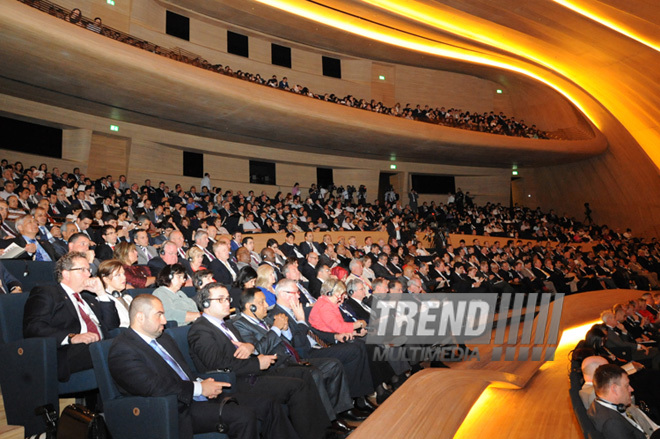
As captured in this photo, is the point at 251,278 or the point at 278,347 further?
the point at 251,278

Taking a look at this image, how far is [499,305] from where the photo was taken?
6.75 m

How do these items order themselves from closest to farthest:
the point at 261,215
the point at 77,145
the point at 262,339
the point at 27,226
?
the point at 262,339 < the point at 27,226 < the point at 261,215 < the point at 77,145

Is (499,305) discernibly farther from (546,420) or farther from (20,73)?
(20,73)

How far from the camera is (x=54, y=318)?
2457 mm

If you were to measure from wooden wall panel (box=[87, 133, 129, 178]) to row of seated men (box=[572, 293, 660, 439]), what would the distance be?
959 cm

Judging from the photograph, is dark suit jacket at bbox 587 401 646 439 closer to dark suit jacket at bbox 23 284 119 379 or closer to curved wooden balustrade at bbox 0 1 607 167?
dark suit jacket at bbox 23 284 119 379

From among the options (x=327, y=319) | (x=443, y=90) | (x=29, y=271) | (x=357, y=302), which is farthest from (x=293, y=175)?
(x=327, y=319)

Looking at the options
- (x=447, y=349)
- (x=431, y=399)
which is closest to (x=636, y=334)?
(x=447, y=349)

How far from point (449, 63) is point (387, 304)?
509 inches

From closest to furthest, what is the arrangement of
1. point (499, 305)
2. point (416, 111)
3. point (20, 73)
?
point (499, 305)
point (20, 73)
point (416, 111)

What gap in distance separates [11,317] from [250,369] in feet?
3.78

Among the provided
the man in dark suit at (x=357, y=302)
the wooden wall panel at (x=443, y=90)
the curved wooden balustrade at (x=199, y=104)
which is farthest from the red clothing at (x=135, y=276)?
the wooden wall panel at (x=443, y=90)

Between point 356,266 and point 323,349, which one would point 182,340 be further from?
point 356,266

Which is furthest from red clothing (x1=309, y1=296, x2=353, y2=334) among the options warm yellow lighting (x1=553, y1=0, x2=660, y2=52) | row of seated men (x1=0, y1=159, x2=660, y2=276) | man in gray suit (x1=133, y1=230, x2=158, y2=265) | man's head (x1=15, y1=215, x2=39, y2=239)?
→ warm yellow lighting (x1=553, y1=0, x2=660, y2=52)
